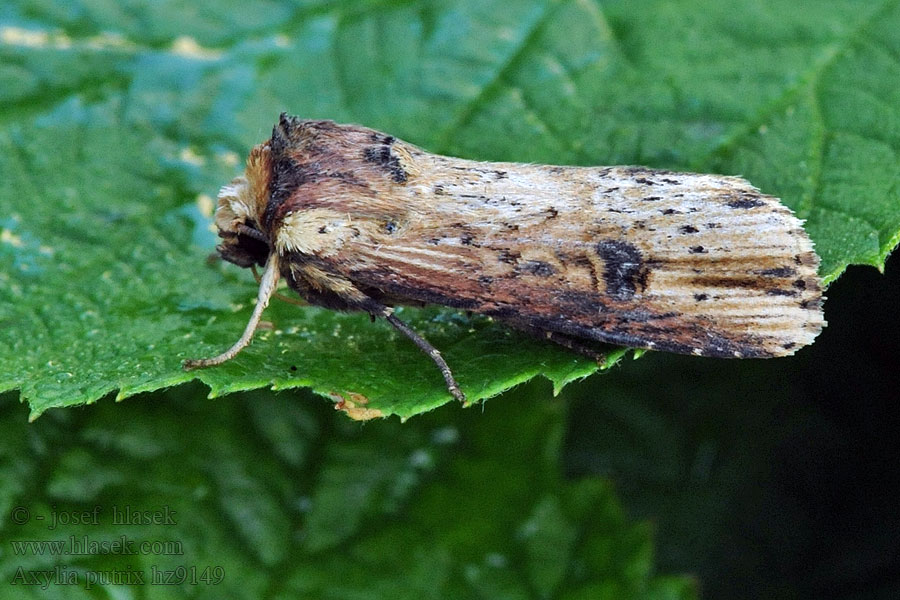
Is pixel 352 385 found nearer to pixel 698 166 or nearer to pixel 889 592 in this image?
pixel 698 166

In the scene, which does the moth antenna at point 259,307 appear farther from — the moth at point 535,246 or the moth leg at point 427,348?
the moth leg at point 427,348

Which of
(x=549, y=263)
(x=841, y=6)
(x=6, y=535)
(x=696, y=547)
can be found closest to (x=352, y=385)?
(x=549, y=263)

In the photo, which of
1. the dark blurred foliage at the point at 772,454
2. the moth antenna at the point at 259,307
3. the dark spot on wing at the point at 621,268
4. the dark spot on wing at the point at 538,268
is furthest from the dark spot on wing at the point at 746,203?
the moth antenna at the point at 259,307

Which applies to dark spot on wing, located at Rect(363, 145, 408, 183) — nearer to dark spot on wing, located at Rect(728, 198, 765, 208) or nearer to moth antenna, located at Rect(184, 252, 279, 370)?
moth antenna, located at Rect(184, 252, 279, 370)

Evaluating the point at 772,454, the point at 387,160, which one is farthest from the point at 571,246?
the point at 772,454

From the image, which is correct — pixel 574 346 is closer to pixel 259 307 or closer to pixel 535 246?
pixel 535 246
